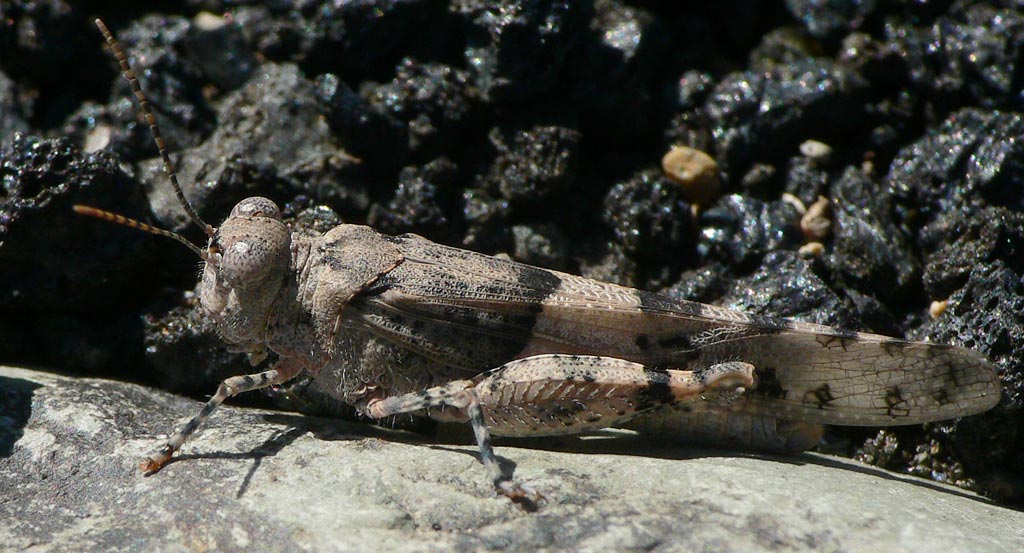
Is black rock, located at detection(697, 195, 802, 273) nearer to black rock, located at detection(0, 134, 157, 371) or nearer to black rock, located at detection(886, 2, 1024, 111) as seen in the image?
black rock, located at detection(886, 2, 1024, 111)

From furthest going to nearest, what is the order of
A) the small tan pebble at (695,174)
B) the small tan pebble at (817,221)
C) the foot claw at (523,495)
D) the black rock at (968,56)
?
the small tan pebble at (695,174)
the black rock at (968,56)
the small tan pebble at (817,221)
the foot claw at (523,495)

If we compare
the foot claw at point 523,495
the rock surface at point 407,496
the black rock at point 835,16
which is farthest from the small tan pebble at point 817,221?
the foot claw at point 523,495

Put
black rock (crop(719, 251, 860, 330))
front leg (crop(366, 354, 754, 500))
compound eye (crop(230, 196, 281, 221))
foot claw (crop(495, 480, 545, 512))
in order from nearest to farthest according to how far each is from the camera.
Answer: foot claw (crop(495, 480, 545, 512)) → front leg (crop(366, 354, 754, 500)) → compound eye (crop(230, 196, 281, 221)) → black rock (crop(719, 251, 860, 330))

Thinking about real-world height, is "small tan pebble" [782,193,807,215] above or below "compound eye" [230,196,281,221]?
above

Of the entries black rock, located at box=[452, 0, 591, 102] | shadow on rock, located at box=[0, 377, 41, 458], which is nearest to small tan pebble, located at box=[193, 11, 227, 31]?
black rock, located at box=[452, 0, 591, 102]

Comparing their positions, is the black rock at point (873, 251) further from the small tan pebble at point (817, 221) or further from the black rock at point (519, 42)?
the black rock at point (519, 42)

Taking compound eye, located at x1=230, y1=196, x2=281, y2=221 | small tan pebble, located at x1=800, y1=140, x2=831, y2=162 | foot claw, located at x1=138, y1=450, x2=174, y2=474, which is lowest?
foot claw, located at x1=138, y1=450, x2=174, y2=474

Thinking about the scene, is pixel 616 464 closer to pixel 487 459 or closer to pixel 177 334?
pixel 487 459
